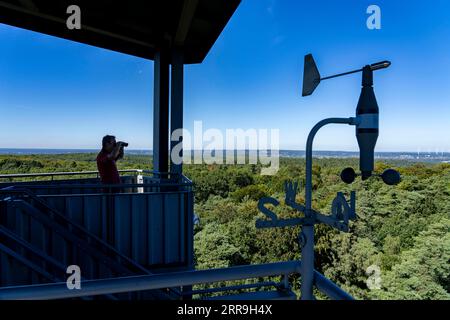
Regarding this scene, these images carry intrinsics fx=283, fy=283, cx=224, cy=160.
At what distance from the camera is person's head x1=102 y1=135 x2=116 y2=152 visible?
359cm

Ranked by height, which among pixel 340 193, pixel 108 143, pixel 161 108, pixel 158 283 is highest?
pixel 161 108

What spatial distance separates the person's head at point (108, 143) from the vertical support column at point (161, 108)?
1267 mm

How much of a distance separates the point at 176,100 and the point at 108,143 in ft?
5.09

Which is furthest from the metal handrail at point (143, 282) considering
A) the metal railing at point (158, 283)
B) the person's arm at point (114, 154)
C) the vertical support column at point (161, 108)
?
the vertical support column at point (161, 108)

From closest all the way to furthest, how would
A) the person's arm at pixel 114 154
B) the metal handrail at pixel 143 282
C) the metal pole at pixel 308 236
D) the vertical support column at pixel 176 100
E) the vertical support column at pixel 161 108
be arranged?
the metal handrail at pixel 143 282, the metal pole at pixel 308 236, the person's arm at pixel 114 154, the vertical support column at pixel 176 100, the vertical support column at pixel 161 108

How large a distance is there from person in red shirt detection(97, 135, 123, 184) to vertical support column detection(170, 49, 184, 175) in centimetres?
122

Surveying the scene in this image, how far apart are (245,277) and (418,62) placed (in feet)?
49.7

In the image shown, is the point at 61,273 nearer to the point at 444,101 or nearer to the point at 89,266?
the point at 89,266

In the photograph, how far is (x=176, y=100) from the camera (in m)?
4.76

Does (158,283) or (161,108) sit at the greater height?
(161,108)

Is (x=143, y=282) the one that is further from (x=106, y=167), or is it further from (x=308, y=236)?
(x=106, y=167)

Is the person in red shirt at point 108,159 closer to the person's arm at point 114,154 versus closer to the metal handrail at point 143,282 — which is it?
the person's arm at point 114,154

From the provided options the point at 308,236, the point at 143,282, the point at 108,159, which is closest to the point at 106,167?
the point at 108,159

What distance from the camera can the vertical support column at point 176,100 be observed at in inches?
187
